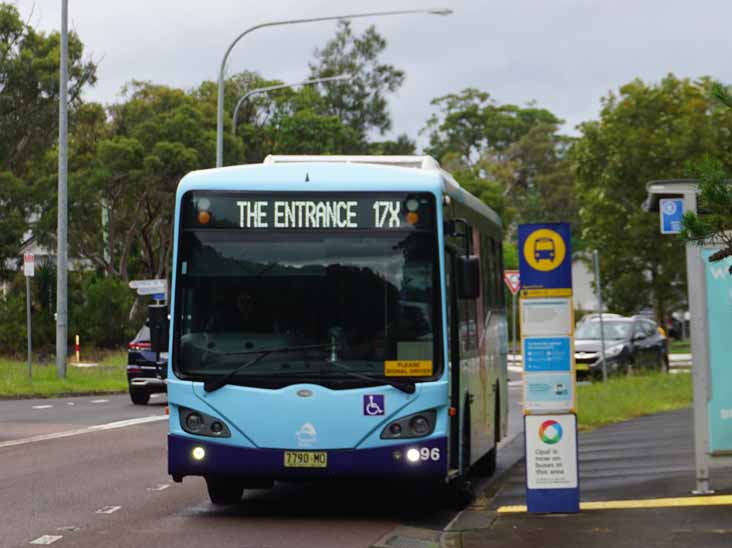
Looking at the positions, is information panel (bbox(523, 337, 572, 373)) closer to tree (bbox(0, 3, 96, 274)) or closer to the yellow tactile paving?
the yellow tactile paving

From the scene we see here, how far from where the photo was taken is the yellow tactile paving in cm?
1215

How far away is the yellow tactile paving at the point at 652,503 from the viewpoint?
1215 centimetres

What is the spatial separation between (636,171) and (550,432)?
40.3m

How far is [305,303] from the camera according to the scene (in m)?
12.4

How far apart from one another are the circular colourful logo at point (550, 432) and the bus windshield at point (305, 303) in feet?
3.24

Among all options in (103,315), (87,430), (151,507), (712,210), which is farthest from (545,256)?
(103,315)

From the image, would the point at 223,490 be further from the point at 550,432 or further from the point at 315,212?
the point at 550,432

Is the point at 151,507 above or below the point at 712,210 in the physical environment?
below

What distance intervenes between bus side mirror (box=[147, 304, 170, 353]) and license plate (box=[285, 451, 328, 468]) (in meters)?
1.54

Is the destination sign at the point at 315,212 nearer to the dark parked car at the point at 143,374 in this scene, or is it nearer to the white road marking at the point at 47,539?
the white road marking at the point at 47,539

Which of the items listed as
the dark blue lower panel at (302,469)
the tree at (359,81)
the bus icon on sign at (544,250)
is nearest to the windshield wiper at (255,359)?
the dark blue lower panel at (302,469)

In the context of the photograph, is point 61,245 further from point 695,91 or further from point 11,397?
point 695,91

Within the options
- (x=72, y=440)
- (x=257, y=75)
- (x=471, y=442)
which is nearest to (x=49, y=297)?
(x=257, y=75)

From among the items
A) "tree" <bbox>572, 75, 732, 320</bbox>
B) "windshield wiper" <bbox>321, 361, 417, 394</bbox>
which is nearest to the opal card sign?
"windshield wiper" <bbox>321, 361, 417, 394</bbox>
